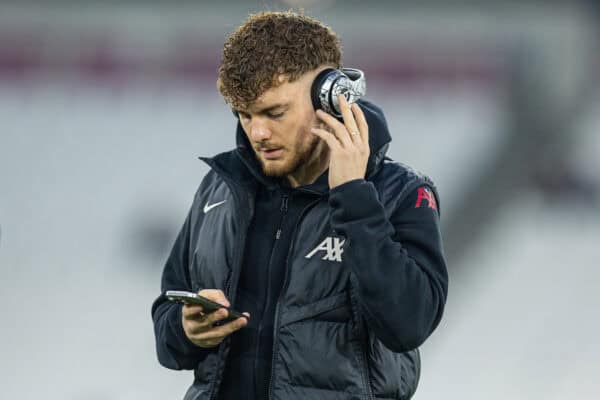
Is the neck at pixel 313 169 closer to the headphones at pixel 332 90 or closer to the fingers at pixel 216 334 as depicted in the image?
the headphones at pixel 332 90

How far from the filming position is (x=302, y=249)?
1.45 meters

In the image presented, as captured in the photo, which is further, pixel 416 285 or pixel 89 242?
pixel 89 242

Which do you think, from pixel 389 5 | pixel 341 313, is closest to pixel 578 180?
pixel 389 5

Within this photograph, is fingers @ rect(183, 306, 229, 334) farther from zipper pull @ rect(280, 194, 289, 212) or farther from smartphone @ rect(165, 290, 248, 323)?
zipper pull @ rect(280, 194, 289, 212)

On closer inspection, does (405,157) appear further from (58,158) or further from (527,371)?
(58,158)

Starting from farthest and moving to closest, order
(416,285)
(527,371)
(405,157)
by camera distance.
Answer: (405,157) < (527,371) < (416,285)

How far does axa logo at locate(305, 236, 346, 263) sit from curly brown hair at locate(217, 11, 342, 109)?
0.22 metres

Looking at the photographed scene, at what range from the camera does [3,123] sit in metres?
3.45

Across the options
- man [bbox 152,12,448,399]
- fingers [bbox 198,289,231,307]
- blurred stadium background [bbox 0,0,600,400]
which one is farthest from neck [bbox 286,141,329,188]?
blurred stadium background [bbox 0,0,600,400]

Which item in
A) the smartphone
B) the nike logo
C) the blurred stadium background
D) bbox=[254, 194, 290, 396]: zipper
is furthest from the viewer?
the blurred stadium background

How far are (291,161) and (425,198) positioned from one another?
19 centimetres

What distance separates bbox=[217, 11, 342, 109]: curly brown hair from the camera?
4.88ft

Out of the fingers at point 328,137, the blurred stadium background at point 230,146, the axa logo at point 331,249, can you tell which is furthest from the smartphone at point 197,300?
the blurred stadium background at point 230,146

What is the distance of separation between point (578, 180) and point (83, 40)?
1561 mm
